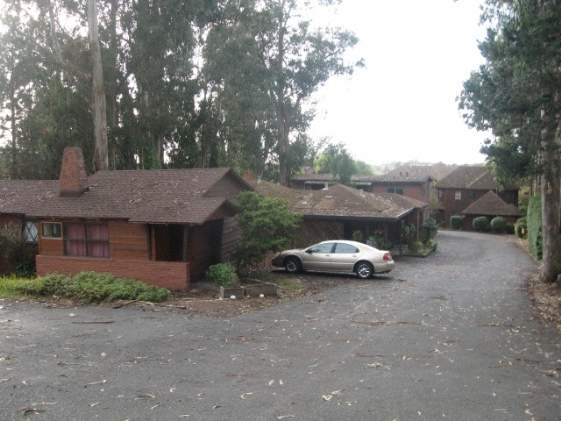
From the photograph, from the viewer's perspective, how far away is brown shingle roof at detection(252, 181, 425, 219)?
29.7 m

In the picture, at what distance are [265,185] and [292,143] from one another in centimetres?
1181

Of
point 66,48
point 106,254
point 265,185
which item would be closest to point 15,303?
point 106,254

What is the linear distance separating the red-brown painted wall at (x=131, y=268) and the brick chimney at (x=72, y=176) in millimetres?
2783

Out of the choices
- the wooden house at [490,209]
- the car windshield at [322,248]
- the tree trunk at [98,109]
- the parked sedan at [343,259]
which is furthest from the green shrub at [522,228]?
the tree trunk at [98,109]

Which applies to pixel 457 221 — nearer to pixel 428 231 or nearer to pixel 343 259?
pixel 428 231

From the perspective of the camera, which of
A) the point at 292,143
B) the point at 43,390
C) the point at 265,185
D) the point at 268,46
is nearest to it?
the point at 43,390

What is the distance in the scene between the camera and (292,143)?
45.2 metres

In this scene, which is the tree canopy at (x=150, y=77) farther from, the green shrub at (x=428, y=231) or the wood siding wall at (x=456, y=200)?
the wood siding wall at (x=456, y=200)

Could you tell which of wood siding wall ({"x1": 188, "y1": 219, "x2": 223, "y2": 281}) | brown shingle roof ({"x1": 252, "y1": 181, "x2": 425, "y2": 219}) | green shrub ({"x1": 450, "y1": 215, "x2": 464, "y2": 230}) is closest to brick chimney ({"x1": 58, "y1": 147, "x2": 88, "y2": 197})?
wood siding wall ({"x1": 188, "y1": 219, "x2": 223, "y2": 281})

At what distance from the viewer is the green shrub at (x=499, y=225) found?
55.1 m

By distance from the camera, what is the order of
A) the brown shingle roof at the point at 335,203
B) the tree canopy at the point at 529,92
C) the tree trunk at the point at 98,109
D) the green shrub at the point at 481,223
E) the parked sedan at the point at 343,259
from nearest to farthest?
the tree canopy at the point at 529,92 → the parked sedan at the point at 343,259 → the tree trunk at the point at 98,109 → the brown shingle roof at the point at 335,203 → the green shrub at the point at 481,223

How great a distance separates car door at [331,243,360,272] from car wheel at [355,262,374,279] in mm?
271

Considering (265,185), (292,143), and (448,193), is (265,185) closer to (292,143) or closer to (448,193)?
(292,143)

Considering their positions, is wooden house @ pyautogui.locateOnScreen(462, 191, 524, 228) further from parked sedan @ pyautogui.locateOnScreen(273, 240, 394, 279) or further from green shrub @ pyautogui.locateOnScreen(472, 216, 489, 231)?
parked sedan @ pyautogui.locateOnScreen(273, 240, 394, 279)
